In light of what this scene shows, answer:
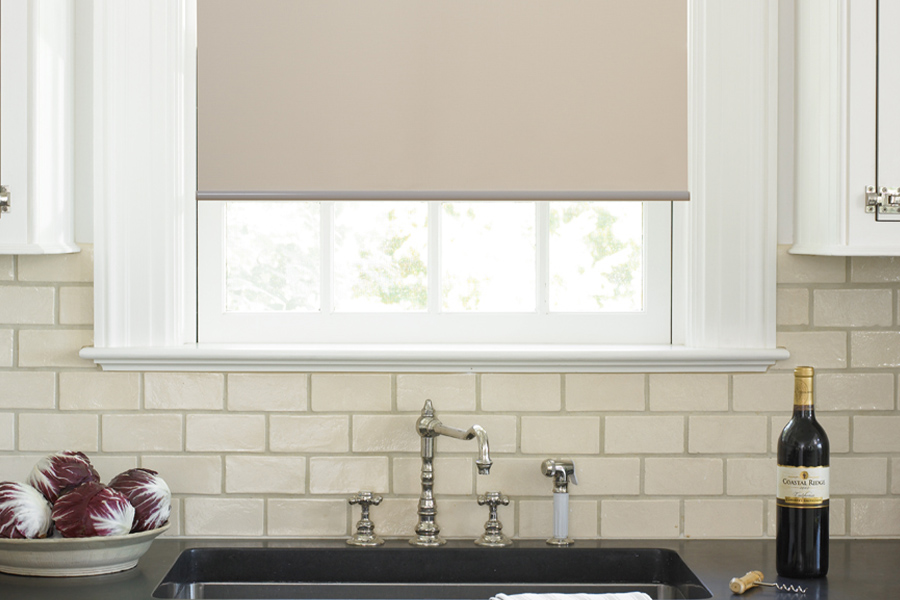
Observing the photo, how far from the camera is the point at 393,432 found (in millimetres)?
1797

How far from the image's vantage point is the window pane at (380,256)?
1.96 meters

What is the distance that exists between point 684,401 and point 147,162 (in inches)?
47.5

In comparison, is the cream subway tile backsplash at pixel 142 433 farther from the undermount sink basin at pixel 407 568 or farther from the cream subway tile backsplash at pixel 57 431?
the undermount sink basin at pixel 407 568

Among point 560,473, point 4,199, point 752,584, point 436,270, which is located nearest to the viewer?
point 752,584

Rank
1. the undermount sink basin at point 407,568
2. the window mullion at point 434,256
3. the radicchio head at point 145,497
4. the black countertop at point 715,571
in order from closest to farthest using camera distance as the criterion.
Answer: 1. the black countertop at point 715,571
2. the radicchio head at point 145,497
3. the undermount sink basin at point 407,568
4. the window mullion at point 434,256

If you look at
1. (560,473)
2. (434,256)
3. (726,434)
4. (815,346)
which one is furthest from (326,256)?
(815,346)

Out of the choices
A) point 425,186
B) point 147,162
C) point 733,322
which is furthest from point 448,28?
point 733,322

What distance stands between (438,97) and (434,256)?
0.37 meters

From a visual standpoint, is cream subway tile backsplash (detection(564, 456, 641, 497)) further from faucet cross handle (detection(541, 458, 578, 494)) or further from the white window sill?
the white window sill

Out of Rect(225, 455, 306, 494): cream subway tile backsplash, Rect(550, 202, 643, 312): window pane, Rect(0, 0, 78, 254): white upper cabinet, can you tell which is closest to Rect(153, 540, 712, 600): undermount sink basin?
Rect(225, 455, 306, 494): cream subway tile backsplash

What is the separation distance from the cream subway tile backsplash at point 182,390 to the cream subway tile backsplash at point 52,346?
0.45 feet

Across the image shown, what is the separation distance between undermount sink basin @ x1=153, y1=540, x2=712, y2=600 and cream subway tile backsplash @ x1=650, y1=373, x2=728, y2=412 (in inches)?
11.6

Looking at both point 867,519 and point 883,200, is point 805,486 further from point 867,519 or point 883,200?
point 883,200

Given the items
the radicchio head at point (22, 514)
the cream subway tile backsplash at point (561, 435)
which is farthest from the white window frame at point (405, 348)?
the radicchio head at point (22, 514)
